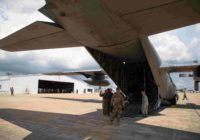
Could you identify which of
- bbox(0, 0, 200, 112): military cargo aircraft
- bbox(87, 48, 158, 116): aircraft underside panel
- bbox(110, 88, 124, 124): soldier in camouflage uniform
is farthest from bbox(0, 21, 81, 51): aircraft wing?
bbox(87, 48, 158, 116): aircraft underside panel

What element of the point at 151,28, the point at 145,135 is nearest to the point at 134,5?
the point at 151,28

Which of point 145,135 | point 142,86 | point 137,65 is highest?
point 137,65

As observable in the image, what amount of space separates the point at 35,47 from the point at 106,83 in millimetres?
12812

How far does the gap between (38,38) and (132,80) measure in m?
8.17

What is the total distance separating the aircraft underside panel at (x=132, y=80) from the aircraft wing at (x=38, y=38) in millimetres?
3395

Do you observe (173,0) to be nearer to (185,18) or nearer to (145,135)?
(185,18)

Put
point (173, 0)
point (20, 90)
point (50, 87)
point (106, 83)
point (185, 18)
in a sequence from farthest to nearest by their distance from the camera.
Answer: point (50, 87)
point (20, 90)
point (106, 83)
point (185, 18)
point (173, 0)

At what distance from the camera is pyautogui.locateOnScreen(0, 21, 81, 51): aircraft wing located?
21.7 feet

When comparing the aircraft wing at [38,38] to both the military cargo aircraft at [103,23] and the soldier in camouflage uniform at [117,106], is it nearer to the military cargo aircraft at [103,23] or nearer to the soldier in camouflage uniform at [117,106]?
the military cargo aircraft at [103,23]

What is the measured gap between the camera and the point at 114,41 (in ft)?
24.3

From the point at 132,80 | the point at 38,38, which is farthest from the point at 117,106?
the point at 132,80

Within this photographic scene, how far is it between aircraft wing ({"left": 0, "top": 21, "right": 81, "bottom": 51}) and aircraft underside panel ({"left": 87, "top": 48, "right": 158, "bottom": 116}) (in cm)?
Answer: 340

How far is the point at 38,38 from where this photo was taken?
297 inches

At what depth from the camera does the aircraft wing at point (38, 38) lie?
21.7 ft
